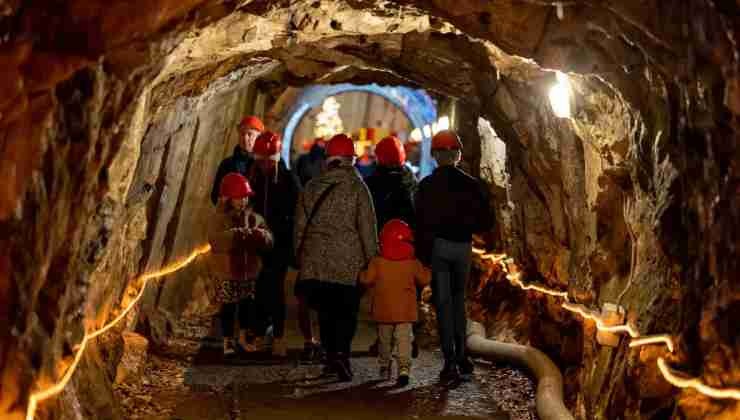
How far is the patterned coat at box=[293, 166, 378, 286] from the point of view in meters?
6.19

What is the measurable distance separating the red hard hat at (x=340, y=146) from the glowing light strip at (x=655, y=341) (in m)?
2.56

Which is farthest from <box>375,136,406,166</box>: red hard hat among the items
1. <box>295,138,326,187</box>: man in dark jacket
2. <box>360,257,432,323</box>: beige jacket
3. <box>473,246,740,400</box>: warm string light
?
<box>295,138,326,187</box>: man in dark jacket

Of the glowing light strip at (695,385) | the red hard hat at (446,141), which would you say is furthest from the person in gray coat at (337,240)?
the glowing light strip at (695,385)

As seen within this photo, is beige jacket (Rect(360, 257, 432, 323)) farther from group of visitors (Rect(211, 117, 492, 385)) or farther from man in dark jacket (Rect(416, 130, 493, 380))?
man in dark jacket (Rect(416, 130, 493, 380))

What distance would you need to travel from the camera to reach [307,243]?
6293mm

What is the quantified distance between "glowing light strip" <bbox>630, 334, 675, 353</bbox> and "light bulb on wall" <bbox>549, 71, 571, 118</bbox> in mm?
1989

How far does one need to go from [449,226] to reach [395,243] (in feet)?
1.39

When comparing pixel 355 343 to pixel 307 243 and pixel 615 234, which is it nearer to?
pixel 307 243

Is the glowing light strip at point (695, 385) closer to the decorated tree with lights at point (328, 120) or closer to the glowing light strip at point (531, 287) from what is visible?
the glowing light strip at point (531, 287)

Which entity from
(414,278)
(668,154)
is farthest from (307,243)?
(668,154)

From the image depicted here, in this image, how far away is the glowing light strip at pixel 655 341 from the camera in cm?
425

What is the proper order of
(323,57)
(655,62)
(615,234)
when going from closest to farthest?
(655,62)
(615,234)
(323,57)

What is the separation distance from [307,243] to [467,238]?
Result: 118 cm

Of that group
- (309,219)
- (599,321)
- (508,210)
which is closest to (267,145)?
(309,219)
